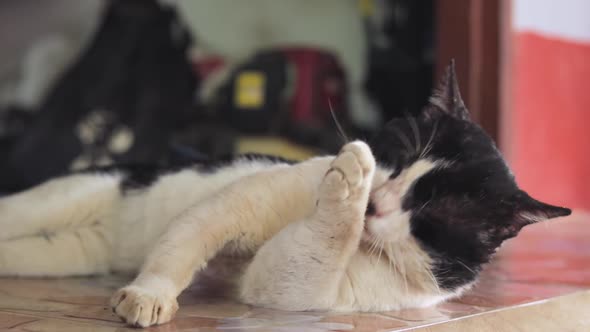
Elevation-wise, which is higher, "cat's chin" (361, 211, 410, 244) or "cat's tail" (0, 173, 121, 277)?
"cat's chin" (361, 211, 410, 244)

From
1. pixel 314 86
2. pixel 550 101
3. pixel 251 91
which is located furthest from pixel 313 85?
pixel 550 101

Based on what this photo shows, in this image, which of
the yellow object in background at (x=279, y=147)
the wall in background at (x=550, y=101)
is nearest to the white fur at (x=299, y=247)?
the yellow object in background at (x=279, y=147)

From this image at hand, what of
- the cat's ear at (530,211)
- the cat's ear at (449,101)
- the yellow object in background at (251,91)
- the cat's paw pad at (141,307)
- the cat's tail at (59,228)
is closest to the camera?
the cat's paw pad at (141,307)

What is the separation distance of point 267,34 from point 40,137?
1.00 meters

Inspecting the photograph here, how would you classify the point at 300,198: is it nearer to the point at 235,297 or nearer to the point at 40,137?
the point at 235,297

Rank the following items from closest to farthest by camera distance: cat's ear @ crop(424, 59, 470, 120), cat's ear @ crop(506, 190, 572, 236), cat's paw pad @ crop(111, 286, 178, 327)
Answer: cat's paw pad @ crop(111, 286, 178, 327) → cat's ear @ crop(506, 190, 572, 236) → cat's ear @ crop(424, 59, 470, 120)

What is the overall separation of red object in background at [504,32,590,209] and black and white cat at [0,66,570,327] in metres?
1.48

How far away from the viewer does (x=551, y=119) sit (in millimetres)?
2744

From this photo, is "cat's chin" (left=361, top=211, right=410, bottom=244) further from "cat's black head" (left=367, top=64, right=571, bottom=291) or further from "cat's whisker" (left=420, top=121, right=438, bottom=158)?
"cat's whisker" (left=420, top=121, right=438, bottom=158)

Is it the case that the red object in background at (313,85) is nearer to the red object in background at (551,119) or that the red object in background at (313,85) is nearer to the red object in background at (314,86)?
the red object in background at (314,86)

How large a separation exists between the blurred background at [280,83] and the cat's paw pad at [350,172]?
156 centimetres

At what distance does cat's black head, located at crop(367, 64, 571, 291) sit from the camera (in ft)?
3.25

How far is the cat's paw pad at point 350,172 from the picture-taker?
888 millimetres

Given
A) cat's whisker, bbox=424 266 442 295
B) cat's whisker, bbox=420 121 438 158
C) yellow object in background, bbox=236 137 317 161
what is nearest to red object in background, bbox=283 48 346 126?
yellow object in background, bbox=236 137 317 161
